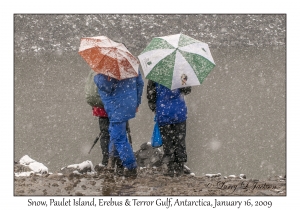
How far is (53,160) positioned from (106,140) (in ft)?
7.81

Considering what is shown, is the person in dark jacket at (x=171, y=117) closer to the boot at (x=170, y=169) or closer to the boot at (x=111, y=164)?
the boot at (x=170, y=169)

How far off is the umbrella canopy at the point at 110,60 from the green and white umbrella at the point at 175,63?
18 centimetres

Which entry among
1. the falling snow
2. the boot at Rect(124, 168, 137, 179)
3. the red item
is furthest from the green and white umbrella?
the falling snow

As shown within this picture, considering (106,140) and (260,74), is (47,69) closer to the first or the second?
(260,74)

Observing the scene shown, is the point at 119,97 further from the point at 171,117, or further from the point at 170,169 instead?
the point at 170,169

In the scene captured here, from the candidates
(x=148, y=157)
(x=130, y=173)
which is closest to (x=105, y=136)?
(x=130, y=173)

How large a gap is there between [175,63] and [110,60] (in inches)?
29.1

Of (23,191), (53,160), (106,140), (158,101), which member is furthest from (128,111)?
(53,160)

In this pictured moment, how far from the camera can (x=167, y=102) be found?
657 cm

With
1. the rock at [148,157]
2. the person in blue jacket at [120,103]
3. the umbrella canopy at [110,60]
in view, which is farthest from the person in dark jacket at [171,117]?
the rock at [148,157]

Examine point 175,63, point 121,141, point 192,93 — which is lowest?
point 121,141

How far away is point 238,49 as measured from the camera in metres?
18.6

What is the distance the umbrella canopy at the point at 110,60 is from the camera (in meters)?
6.30

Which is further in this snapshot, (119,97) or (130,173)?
(130,173)
